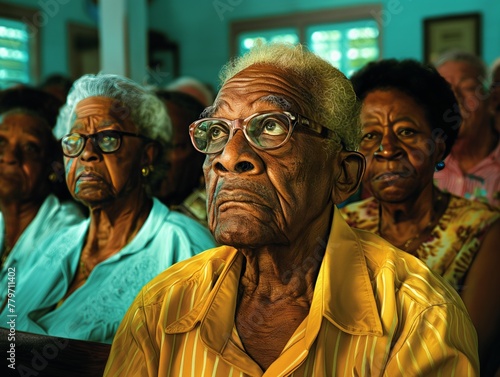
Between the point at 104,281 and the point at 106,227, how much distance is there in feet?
0.79

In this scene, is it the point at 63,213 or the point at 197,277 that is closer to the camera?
the point at 197,277

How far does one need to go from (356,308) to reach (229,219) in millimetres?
323

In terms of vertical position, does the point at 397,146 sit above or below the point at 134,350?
above

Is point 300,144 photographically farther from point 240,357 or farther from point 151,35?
point 151,35

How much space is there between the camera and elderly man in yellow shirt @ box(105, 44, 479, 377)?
129cm

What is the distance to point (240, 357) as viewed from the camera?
4.43ft

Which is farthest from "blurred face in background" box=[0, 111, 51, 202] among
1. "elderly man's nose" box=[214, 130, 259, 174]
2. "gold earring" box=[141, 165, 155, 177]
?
"elderly man's nose" box=[214, 130, 259, 174]

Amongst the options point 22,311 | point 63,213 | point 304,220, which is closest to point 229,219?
point 304,220

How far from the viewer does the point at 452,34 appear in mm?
6598

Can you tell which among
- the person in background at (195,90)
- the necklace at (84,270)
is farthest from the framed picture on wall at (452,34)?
the necklace at (84,270)

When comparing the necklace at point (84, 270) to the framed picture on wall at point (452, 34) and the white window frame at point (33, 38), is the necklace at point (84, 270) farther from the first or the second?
the framed picture on wall at point (452, 34)

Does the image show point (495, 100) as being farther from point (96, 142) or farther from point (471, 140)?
point (96, 142)

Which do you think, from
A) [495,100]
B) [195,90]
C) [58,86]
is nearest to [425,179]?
[495,100]

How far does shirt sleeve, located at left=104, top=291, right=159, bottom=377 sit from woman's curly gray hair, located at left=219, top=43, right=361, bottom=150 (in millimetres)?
601
